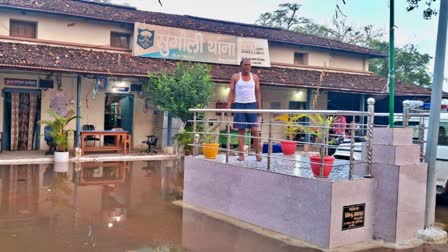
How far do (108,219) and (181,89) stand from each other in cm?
884

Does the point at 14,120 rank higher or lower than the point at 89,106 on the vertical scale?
lower

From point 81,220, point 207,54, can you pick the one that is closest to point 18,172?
point 81,220

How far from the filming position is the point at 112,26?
1675 centimetres

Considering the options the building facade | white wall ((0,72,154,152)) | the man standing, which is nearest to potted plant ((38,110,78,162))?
the building facade

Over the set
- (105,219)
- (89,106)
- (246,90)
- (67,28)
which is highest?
(67,28)

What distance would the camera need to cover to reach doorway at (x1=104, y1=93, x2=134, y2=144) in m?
A: 17.0

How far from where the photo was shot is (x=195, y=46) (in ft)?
56.2

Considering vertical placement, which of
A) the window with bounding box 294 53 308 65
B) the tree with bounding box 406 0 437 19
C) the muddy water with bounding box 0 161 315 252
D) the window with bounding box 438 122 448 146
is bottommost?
the muddy water with bounding box 0 161 315 252

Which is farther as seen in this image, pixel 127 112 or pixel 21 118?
pixel 127 112

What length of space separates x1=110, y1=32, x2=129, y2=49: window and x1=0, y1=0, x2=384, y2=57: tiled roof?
66 cm

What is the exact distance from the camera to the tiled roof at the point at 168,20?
50.8ft

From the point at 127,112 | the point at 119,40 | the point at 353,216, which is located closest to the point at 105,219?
the point at 353,216

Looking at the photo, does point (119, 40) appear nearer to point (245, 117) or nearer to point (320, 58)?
point (320, 58)

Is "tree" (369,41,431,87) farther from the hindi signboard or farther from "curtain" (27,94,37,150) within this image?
"curtain" (27,94,37,150)
